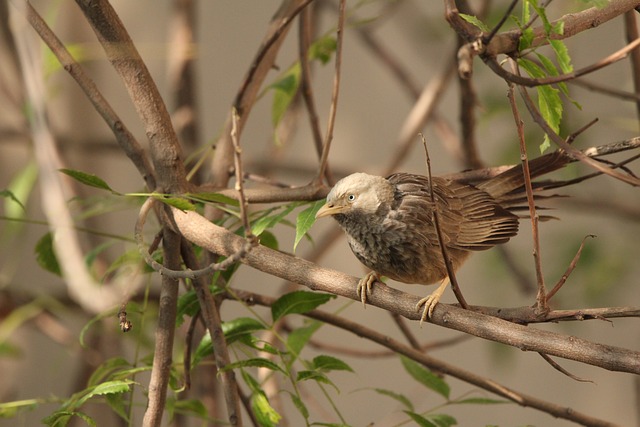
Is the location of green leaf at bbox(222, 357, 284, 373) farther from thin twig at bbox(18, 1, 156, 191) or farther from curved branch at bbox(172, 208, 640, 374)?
thin twig at bbox(18, 1, 156, 191)

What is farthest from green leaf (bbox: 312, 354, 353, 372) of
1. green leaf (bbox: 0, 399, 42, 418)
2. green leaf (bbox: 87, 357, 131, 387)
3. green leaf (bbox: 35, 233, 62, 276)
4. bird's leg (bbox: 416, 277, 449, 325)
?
green leaf (bbox: 35, 233, 62, 276)

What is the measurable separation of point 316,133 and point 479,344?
1276mm

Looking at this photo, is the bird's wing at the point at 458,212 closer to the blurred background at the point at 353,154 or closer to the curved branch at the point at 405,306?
the curved branch at the point at 405,306

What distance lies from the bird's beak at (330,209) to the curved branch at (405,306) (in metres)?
0.12

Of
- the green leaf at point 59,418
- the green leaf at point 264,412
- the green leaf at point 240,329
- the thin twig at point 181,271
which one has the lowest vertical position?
the green leaf at point 59,418

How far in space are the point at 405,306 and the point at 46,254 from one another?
65cm

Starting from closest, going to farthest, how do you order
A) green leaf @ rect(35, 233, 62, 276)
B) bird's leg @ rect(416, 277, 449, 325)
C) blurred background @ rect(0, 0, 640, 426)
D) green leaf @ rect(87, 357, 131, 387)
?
bird's leg @ rect(416, 277, 449, 325), green leaf @ rect(87, 357, 131, 387), green leaf @ rect(35, 233, 62, 276), blurred background @ rect(0, 0, 640, 426)

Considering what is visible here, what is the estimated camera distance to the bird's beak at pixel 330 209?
0.96m

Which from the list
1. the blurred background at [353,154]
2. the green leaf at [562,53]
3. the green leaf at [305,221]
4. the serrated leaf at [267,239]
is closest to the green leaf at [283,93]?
the serrated leaf at [267,239]

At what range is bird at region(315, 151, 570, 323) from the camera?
100 cm

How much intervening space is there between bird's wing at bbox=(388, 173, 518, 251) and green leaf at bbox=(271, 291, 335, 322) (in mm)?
148

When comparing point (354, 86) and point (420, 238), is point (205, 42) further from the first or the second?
point (420, 238)

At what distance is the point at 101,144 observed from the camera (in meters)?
2.02

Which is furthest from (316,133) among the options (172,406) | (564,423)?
(564,423)
